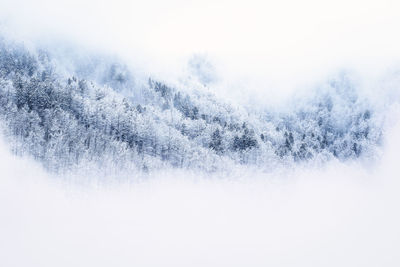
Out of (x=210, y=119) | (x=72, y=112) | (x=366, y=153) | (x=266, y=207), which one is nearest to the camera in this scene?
(x=72, y=112)

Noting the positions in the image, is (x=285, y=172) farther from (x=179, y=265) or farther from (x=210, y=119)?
(x=179, y=265)

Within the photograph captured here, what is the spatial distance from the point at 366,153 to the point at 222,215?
218ft

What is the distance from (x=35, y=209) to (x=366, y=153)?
408 ft

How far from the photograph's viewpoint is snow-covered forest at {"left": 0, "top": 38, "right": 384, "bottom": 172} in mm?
117125

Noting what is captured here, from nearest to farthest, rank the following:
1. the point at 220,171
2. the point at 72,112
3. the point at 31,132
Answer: the point at 31,132 < the point at 72,112 < the point at 220,171

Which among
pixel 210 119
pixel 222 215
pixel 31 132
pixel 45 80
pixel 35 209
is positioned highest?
pixel 210 119

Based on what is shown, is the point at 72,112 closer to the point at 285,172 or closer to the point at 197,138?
the point at 197,138

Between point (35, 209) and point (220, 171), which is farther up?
point (220, 171)

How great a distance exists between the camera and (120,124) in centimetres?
13562

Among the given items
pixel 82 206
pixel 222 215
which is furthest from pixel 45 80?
pixel 222 215

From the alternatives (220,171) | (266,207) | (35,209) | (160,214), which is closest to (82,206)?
(35,209)

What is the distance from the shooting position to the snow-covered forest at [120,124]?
11712 cm

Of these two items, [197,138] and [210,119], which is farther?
[210,119]

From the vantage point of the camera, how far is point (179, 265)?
14200cm
